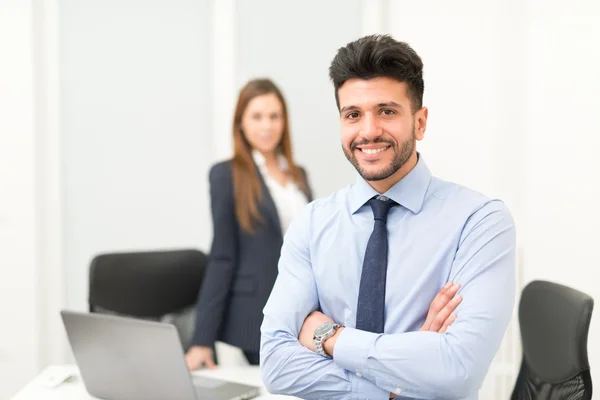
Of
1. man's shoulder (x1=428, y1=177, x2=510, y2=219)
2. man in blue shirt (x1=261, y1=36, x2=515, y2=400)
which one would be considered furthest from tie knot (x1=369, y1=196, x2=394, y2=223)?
man's shoulder (x1=428, y1=177, x2=510, y2=219)

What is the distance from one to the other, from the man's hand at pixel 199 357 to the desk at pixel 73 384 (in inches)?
8.0

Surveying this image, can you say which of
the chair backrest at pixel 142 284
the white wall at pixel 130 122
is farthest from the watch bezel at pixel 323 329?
the white wall at pixel 130 122

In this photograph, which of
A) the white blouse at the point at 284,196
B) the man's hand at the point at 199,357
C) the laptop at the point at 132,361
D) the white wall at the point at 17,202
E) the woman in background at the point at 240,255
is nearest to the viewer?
the laptop at the point at 132,361

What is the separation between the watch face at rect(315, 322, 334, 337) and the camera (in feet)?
5.59

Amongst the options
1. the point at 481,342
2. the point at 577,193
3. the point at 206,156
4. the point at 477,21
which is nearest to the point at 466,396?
the point at 481,342

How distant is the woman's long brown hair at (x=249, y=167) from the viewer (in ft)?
9.50

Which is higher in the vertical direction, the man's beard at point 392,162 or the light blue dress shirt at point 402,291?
the man's beard at point 392,162

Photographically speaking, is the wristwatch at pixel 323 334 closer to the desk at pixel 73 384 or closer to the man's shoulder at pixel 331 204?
the man's shoulder at pixel 331 204

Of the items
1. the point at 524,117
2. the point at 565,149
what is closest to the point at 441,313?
the point at 565,149

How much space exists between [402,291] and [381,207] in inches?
8.6

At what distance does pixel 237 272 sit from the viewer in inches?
115

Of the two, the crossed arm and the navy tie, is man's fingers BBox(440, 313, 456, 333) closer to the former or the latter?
the crossed arm

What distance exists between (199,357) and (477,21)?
2086mm

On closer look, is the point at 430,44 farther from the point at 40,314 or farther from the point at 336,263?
the point at 40,314
